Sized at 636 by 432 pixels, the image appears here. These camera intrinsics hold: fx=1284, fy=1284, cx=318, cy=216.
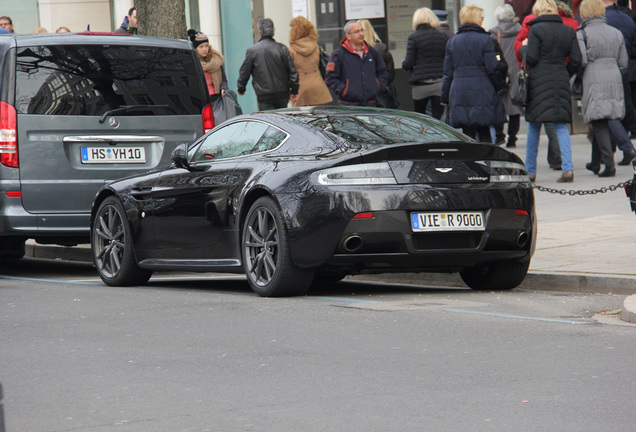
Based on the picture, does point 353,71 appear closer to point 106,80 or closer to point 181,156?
point 106,80

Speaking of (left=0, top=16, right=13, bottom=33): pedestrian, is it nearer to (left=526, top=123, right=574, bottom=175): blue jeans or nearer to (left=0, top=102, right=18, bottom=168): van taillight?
(left=526, top=123, right=574, bottom=175): blue jeans

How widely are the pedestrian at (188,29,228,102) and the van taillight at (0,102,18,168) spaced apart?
6.31m

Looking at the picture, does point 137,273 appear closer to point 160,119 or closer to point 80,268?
point 160,119

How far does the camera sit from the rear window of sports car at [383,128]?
28.2 feet

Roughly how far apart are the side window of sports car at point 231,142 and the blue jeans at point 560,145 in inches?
241

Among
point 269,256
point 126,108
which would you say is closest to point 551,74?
point 126,108

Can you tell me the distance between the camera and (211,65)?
16.9m

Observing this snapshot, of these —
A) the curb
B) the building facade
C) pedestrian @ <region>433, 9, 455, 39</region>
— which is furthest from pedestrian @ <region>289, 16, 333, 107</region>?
the curb

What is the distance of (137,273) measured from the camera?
394 inches

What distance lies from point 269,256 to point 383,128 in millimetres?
1193

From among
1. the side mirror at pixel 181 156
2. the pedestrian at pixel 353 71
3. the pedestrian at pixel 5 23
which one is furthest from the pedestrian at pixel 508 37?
the side mirror at pixel 181 156

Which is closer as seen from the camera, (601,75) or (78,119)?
(78,119)

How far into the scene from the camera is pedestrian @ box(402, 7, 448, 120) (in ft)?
55.8

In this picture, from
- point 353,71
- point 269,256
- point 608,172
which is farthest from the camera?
point 353,71
